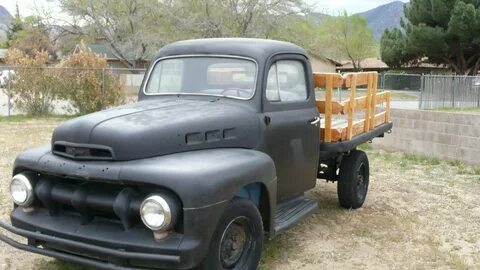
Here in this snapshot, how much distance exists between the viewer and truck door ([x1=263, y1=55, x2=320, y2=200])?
192 inches

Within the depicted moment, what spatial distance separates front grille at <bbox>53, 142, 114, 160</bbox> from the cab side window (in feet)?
5.60

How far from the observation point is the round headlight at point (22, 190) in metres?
4.00

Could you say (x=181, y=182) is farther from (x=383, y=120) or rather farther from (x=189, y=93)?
(x=383, y=120)

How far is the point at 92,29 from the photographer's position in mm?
38094

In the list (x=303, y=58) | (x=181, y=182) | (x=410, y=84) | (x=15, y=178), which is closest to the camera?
(x=181, y=182)

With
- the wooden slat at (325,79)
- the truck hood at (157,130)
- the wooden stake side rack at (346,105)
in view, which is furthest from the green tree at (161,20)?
the truck hood at (157,130)

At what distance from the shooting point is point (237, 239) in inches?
159

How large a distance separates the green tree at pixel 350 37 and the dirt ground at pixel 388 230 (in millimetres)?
60685

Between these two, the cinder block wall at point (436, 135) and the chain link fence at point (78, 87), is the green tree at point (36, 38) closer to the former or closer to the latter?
the chain link fence at point (78, 87)

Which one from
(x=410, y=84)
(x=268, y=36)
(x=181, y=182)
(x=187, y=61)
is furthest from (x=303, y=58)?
(x=268, y=36)

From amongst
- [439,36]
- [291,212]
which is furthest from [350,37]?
[291,212]

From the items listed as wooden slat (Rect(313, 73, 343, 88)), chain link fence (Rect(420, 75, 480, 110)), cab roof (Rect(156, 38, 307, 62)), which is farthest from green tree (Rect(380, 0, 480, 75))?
cab roof (Rect(156, 38, 307, 62))

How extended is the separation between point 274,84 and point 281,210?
1169 millimetres

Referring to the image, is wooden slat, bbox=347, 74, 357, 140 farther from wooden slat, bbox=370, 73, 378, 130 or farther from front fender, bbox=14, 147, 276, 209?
front fender, bbox=14, 147, 276, 209
